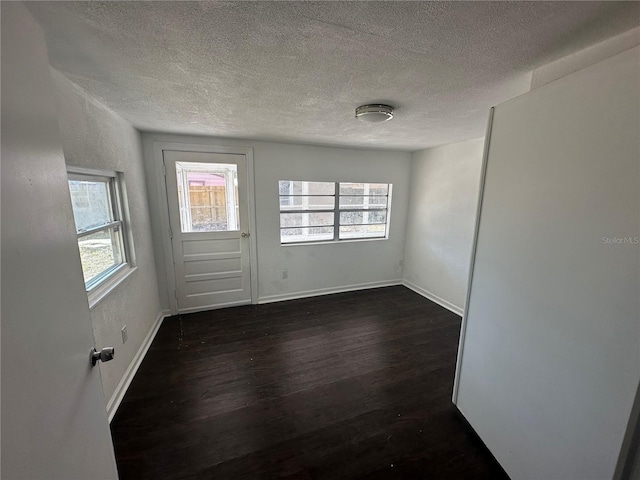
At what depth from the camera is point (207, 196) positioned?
298 cm

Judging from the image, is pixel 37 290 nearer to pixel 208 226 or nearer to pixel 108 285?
pixel 108 285

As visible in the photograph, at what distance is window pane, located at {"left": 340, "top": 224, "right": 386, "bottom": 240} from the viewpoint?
3.83 metres

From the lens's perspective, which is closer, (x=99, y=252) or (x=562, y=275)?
(x=562, y=275)

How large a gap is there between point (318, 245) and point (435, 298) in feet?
6.03

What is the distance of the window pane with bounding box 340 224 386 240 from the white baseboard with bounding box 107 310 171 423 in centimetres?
260

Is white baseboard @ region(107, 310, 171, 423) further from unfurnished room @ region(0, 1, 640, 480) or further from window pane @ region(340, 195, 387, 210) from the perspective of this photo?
window pane @ region(340, 195, 387, 210)

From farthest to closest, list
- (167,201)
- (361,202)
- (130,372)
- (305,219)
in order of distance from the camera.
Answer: (361,202) < (305,219) < (167,201) < (130,372)

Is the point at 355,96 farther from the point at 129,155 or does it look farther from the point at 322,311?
the point at 322,311

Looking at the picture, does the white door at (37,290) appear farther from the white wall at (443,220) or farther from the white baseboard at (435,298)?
Result: the white baseboard at (435,298)

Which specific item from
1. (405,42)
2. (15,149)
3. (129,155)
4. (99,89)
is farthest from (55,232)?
(129,155)

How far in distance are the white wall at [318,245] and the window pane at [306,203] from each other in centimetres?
18

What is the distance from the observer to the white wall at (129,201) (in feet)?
4.77

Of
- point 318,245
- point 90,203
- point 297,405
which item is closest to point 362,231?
point 318,245

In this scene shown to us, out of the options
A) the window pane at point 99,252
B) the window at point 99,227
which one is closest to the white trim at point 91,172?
the window at point 99,227
